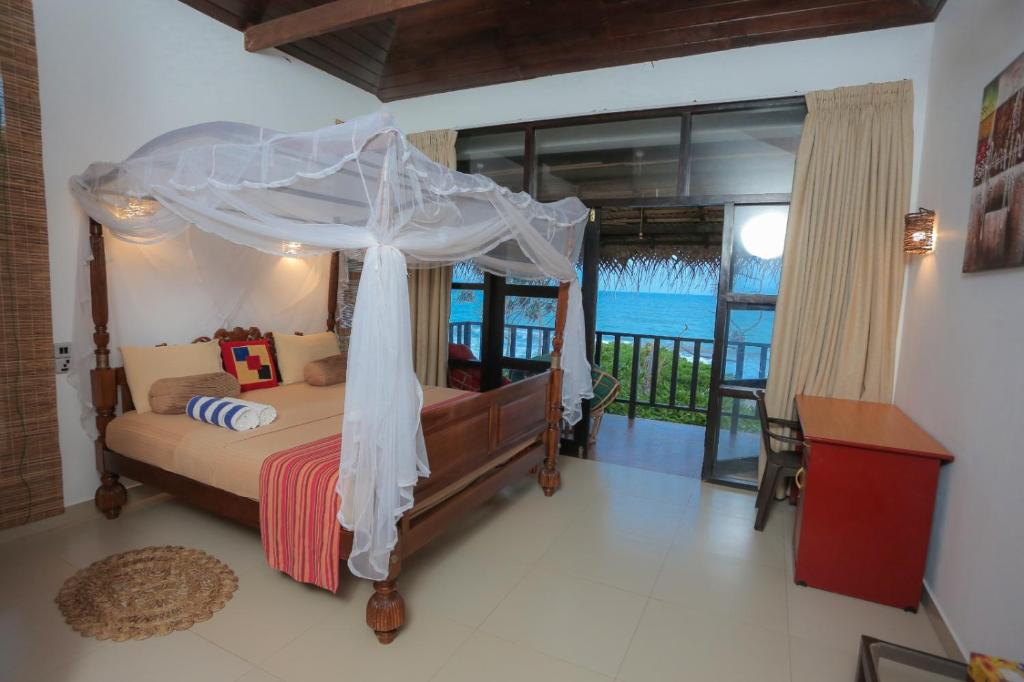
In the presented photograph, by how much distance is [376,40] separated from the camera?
3.93 metres

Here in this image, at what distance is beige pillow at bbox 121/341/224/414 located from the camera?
289 centimetres

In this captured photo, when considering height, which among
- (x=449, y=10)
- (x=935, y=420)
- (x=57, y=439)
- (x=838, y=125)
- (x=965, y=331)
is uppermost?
(x=449, y=10)

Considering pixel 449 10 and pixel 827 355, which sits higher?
pixel 449 10

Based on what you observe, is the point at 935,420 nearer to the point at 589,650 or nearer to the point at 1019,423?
the point at 1019,423

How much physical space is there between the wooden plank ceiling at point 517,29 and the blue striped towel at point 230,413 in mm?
2333

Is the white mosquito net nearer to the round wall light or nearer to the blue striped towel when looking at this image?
the blue striped towel

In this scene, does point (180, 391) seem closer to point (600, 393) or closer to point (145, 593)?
point (145, 593)

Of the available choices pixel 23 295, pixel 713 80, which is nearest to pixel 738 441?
pixel 713 80

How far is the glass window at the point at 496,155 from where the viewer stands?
4.23 meters

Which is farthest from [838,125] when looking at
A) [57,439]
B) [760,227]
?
[57,439]

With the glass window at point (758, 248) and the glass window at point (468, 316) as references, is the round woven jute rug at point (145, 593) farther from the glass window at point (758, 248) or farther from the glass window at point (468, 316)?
the glass window at point (758, 248)

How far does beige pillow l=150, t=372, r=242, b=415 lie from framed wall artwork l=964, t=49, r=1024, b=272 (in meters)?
3.82

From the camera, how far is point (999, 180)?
193 cm

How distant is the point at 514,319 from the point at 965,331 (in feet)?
9.71
